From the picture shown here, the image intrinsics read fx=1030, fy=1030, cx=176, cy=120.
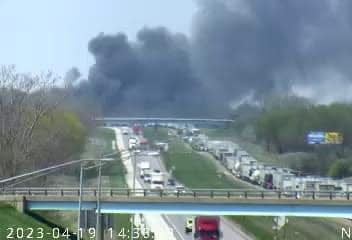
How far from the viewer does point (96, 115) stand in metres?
93.9

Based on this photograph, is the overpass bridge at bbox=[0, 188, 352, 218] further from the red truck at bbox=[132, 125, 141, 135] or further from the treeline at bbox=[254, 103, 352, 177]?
the red truck at bbox=[132, 125, 141, 135]

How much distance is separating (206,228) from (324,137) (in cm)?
3351

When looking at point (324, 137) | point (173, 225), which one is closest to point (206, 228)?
point (173, 225)

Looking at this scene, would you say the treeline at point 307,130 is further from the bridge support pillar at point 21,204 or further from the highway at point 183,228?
the bridge support pillar at point 21,204

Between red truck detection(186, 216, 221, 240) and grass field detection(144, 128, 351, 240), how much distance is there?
2081 millimetres

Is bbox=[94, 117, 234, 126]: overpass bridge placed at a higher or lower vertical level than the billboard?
higher

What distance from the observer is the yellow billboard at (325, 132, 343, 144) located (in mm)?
75000

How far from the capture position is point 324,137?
7606 centimetres

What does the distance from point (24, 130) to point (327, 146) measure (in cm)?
2923

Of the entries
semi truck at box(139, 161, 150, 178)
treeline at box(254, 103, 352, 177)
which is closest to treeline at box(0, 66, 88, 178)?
semi truck at box(139, 161, 150, 178)

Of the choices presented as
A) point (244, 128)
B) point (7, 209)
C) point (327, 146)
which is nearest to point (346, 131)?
point (327, 146)

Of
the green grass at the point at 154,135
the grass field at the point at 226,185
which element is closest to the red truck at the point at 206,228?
the grass field at the point at 226,185

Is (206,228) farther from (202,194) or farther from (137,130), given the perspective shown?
(137,130)

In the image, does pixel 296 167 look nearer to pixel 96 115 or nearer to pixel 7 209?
pixel 96 115
